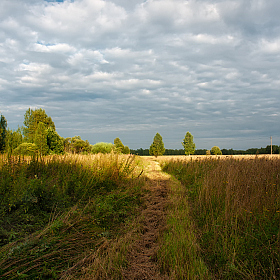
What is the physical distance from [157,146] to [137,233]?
40618mm

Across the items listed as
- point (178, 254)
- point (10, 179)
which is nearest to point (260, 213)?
point (178, 254)

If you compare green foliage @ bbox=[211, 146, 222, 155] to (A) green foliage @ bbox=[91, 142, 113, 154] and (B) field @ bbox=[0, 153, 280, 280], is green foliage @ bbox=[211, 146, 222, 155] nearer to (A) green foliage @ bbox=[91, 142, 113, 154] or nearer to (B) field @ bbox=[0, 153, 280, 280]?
(A) green foliage @ bbox=[91, 142, 113, 154]

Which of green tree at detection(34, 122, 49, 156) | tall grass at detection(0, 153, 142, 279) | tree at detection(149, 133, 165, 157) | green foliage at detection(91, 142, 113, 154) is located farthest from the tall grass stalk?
tree at detection(149, 133, 165, 157)

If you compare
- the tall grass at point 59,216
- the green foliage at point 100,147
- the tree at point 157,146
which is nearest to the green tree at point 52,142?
the tall grass at point 59,216

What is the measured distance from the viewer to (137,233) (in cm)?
394

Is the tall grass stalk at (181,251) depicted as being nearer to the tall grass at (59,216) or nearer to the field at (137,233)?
the field at (137,233)

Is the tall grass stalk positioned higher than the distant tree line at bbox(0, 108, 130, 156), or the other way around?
the distant tree line at bbox(0, 108, 130, 156)

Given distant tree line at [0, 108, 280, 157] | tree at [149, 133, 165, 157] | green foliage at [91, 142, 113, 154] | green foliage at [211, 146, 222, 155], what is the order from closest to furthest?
distant tree line at [0, 108, 280, 157] → green foliage at [91, 142, 113, 154] → tree at [149, 133, 165, 157] → green foliage at [211, 146, 222, 155]

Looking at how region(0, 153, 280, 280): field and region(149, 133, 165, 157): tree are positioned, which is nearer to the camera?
region(0, 153, 280, 280): field

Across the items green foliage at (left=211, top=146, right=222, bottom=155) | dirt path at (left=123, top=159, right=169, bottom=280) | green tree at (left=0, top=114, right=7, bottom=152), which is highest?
green tree at (left=0, top=114, right=7, bottom=152)

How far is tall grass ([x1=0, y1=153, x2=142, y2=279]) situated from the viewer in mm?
2732

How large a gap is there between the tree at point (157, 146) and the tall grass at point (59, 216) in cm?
3617

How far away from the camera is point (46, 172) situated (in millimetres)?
6867

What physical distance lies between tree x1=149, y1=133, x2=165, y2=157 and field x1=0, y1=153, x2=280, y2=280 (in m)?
37.8
